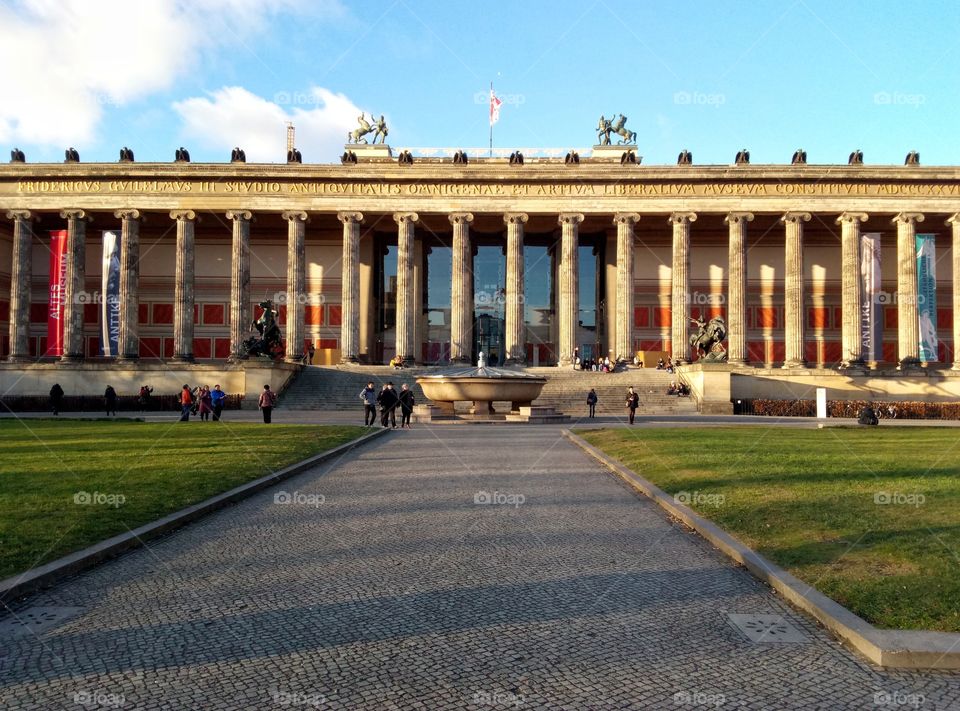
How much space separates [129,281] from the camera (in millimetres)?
51812

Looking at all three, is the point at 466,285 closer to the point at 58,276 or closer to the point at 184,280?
the point at 184,280

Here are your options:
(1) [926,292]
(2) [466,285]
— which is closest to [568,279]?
(2) [466,285]

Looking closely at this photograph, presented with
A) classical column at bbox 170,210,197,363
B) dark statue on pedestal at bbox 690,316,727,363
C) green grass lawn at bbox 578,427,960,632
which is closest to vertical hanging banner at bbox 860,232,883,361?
dark statue on pedestal at bbox 690,316,727,363

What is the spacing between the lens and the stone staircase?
42.7 meters

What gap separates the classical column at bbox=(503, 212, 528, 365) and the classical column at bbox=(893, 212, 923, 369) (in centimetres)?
2469

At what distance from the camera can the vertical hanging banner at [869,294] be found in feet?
166

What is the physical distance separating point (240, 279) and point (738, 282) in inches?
1295

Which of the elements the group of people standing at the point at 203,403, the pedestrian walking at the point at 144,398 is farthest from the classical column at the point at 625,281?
the pedestrian walking at the point at 144,398

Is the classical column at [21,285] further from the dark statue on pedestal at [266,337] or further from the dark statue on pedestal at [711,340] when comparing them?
the dark statue on pedestal at [711,340]

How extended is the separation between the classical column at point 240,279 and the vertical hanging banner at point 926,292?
145 ft

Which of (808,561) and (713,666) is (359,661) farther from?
(808,561)

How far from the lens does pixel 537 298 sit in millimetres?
61844

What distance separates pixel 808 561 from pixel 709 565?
0.93 meters

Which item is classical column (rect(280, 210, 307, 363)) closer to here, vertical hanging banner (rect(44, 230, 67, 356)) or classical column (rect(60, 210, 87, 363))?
classical column (rect(60, 210, 87, 363))
